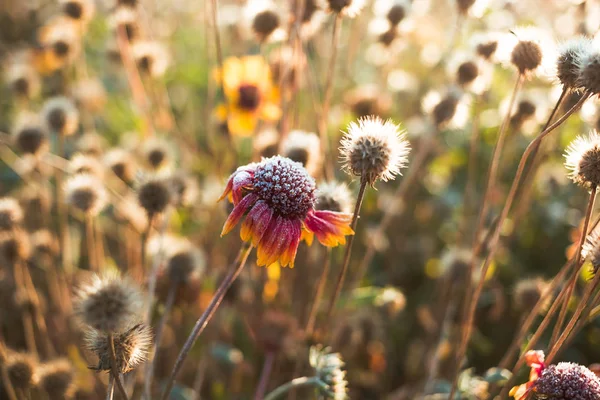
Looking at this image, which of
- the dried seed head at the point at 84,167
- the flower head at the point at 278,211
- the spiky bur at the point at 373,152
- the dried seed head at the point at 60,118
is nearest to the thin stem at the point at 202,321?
the flower head at the point at 278,211

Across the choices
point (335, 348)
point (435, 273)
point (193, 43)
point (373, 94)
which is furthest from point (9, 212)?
point (193, 43)

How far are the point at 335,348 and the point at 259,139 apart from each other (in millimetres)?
1161

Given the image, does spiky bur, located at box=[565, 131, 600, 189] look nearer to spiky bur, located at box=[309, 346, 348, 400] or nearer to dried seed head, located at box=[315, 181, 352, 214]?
dried seed head, located at box=[315, 181, 352, 214]

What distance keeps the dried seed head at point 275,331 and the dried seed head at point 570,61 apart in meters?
1.60

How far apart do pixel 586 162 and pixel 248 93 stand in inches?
96.5

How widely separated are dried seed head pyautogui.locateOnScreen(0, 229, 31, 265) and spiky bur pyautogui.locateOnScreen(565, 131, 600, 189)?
2242 mm

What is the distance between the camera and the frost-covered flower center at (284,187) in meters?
1.69

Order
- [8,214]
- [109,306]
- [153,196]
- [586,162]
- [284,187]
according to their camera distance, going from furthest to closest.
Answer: [8,214], [153,196], [284,187], [586,162], [109,306]

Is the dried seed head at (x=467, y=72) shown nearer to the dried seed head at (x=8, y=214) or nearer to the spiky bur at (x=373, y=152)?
the spiky bur at (x=373, y=152)

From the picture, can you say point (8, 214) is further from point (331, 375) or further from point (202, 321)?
point (331, 375)

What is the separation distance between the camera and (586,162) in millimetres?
1575

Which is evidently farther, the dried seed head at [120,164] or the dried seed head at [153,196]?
the dried seed head at [120,164]

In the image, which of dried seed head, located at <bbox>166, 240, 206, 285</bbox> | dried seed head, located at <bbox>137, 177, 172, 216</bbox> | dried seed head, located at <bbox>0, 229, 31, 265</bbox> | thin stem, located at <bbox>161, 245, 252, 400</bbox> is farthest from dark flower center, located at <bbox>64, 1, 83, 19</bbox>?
thin stem, located at <bbox>161, 245, 252, 400</bbox>

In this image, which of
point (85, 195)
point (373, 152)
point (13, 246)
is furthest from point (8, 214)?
point (373, 152)
